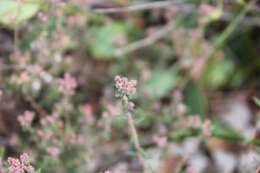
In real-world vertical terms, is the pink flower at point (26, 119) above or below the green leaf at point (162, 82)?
below

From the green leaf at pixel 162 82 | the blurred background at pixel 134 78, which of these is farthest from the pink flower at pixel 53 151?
the green leaf at pixel 162 82

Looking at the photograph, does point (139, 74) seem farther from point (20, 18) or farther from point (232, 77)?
point (20, 18)

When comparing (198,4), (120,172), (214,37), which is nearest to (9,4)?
(120,172)

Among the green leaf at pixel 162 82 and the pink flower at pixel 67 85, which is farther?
the green leaf at pixel 162 82

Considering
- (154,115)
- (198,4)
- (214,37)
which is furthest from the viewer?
(214,37)

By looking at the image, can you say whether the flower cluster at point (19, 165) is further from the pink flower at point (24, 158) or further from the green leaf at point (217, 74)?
the green leaf at point (217, 74)

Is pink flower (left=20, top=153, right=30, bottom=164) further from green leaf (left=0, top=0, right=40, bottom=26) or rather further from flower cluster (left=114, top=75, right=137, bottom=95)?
green leaf (left=0, top=0, right=40, bottom=26)
